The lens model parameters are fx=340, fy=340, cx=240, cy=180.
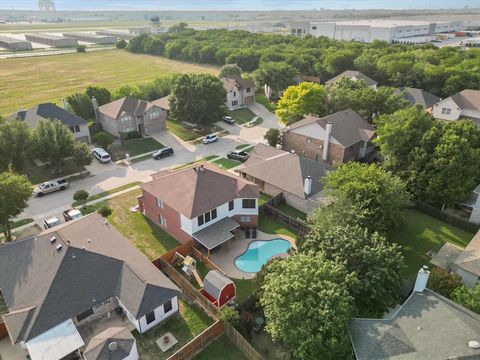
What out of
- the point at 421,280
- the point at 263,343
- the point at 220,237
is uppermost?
the point at 421,280

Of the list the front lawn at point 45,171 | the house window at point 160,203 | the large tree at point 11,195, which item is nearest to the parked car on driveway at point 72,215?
the large tree at point 11,195

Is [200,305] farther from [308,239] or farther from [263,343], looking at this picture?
[308,239]

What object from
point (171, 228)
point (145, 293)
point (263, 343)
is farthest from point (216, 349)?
point (171, 228)

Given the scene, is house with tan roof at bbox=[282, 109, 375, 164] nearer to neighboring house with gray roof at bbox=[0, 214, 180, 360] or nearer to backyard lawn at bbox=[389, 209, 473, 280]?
backyard lawn at bbox=[389, 209, 473, 280]

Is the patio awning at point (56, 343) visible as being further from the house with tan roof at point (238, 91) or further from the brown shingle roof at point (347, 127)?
the house with tan roof at point (238, 91)

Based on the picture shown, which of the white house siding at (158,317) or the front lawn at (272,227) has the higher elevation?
the white house siding at (158,317)

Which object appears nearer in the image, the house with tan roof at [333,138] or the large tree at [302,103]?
the house with tan roof at [333,138]

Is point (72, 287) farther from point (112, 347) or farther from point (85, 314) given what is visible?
point (112, 347)

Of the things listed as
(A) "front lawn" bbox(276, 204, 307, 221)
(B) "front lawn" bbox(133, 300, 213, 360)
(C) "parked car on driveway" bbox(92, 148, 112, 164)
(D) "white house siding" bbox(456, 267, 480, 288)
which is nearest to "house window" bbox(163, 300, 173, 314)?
(B) "front lawn" bbox(133, 300, 213, 360)
